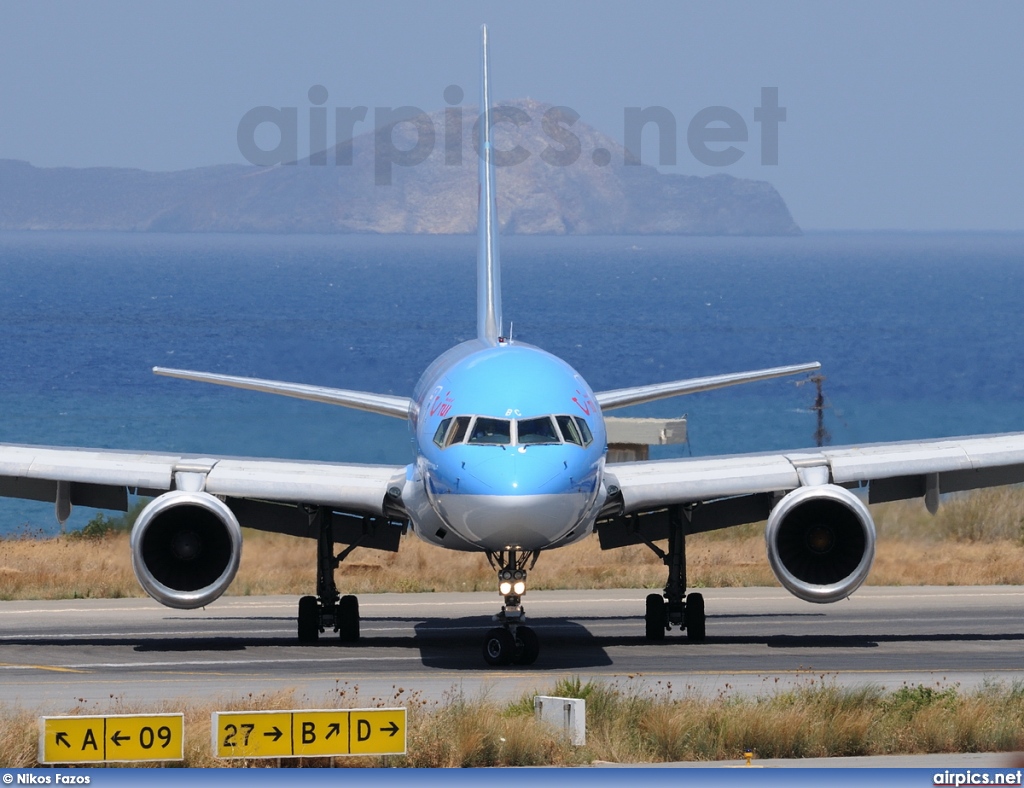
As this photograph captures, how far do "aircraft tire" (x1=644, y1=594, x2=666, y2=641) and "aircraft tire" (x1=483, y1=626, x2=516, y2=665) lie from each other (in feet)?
15.5

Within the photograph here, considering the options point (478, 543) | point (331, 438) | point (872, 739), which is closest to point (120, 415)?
point (331, 438)

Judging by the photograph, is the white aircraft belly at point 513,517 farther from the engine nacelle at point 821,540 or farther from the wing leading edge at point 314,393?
the wing leading edge at point 314,393

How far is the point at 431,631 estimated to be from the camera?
105 ft

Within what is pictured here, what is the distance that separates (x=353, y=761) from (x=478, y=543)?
7739mm

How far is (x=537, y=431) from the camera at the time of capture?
24547 mm

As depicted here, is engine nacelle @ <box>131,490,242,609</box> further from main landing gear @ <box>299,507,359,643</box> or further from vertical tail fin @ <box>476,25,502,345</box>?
vertical tail fin @ <box>476,25,502,345</box>

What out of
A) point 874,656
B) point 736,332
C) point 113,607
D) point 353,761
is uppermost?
point 736,332

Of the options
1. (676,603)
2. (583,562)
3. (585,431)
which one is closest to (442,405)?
(585,431)

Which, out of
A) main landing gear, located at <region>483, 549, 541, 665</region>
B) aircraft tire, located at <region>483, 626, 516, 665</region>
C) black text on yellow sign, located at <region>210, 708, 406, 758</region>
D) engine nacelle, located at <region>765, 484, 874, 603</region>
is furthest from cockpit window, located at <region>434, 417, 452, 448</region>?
black text on yellow sign, located at <region>210, 708, 406, 758</region>

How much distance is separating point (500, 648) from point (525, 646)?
34cm

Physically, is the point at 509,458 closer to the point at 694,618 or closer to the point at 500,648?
the point at 500,648

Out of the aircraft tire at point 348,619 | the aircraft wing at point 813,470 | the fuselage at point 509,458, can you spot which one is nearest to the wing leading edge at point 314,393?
the aircraft tire at point 348,619

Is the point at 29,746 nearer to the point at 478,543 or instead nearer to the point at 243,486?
the point at 478,543

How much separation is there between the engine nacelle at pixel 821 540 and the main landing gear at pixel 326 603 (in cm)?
702
